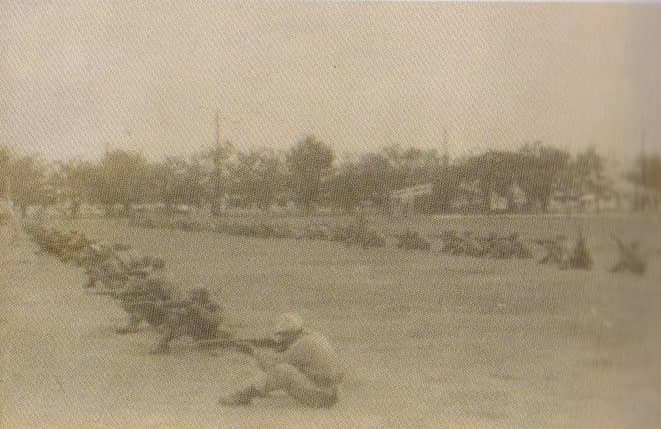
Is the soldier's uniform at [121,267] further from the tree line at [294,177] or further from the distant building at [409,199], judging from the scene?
the distant building at [409,199]

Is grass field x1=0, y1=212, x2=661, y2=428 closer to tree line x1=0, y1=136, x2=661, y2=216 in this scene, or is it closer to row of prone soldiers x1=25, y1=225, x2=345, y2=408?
row of prone soldiers x1=25, y1=225, x2=345, y2=408

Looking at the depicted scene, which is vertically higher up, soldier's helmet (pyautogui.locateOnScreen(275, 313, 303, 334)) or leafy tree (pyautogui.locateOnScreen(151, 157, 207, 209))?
leafy tree (pyautogui.locateOnScreen(151, 157, 207, 209))

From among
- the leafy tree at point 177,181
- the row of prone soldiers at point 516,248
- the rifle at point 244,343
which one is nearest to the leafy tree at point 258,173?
the leafy tree at point 177,181

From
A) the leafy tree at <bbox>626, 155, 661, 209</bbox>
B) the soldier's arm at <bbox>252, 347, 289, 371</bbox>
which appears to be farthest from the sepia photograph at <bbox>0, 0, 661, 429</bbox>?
the leafy tree at <bbox>626, 155, 661, 209</bbox>

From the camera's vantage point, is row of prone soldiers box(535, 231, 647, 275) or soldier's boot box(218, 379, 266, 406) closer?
row of prone soldiers box(535, 231, 647, 275)

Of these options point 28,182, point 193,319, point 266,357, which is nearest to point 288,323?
point 266,357

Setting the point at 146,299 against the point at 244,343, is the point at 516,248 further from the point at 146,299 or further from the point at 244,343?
the point at 146,299

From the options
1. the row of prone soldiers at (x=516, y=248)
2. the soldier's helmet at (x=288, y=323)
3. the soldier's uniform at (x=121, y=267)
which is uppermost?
the row of prone soldiers at (x=516, y=248)

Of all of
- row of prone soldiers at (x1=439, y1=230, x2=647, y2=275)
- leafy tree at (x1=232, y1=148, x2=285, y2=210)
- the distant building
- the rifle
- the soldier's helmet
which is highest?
leafy tree at (x1=232, y1=148, x2=285, y2=210)
